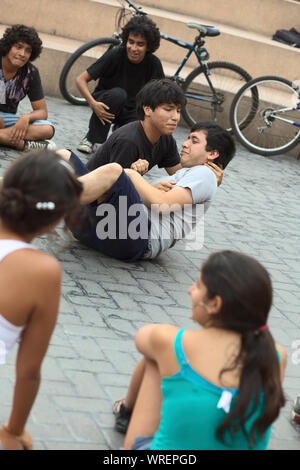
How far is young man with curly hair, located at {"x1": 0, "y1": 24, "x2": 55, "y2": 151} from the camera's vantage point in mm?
6289

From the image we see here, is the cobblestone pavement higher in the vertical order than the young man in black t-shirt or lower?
lower

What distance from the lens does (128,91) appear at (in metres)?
7.30

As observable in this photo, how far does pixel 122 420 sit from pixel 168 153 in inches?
103

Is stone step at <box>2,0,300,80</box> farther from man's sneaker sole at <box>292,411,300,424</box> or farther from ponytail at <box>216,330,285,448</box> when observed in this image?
ponytail at <box>216,330,285,448</box>

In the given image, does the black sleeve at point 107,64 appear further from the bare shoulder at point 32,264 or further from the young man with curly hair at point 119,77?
the bare shoulder at point 32,264

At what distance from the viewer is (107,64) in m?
7.17

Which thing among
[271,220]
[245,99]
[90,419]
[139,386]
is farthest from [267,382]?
[245,99]

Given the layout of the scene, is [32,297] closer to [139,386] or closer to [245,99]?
[139,386]

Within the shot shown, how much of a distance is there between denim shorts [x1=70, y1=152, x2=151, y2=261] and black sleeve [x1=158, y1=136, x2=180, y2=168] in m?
0.71

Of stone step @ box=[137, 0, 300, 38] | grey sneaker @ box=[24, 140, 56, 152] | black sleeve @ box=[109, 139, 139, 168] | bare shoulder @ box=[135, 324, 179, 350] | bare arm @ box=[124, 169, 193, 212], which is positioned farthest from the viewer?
stone step @ box=[137, 0, 300, 38]

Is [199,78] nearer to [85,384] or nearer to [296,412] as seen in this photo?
[296,412]

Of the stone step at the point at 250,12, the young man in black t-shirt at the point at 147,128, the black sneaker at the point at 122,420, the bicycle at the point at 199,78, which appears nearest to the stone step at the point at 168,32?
the stone step at the point at 250,12

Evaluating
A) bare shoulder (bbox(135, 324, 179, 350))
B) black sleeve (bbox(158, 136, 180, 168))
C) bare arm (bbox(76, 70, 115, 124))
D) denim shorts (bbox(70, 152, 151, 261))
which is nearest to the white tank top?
bare shoulder (bbox(135, 324, 179, 350))

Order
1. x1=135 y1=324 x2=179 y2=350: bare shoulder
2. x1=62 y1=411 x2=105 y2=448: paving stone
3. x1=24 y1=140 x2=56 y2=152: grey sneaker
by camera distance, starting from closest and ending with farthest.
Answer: x1=135 y1=324 x2=179 y2=350: bare shoulder → x1=62 y1=411 x2=105 y2=448: paving stone → x1=24 y1=140 x2=56 y2=152: grey sneaker
